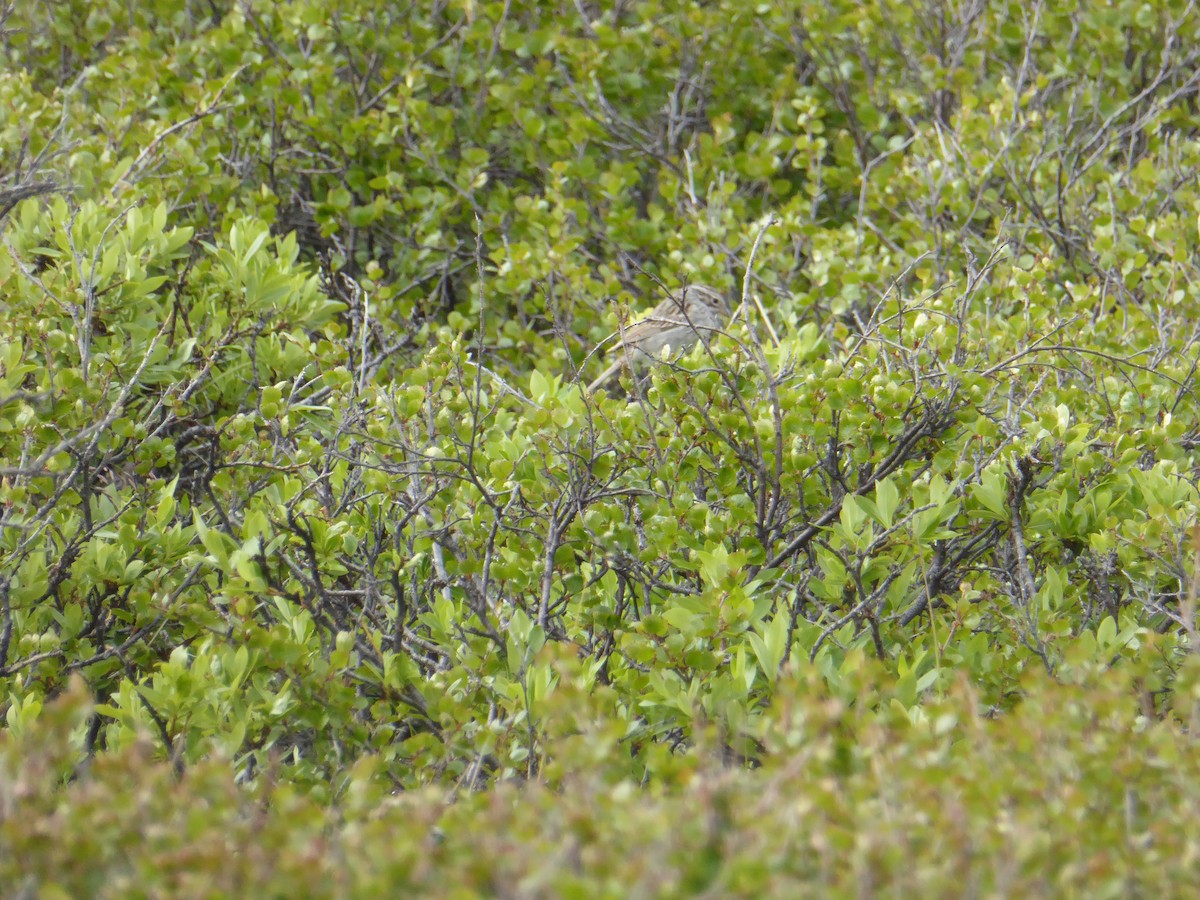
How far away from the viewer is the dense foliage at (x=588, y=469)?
217 cm

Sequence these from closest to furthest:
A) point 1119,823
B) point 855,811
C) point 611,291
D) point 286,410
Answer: point 855,811 → point 1119,823 → point 286,410 → point 611,291

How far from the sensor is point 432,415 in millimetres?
4297

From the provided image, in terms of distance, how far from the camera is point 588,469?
402 centimetres

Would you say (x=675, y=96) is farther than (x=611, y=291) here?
Yes

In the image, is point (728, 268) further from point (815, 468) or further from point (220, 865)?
point (220, 865)

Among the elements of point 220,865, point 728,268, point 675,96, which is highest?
point 220,865

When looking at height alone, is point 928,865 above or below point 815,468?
above

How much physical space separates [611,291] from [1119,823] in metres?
4.88

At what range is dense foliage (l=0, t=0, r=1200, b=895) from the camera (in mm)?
2170

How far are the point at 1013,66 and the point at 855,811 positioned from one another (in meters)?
7.70

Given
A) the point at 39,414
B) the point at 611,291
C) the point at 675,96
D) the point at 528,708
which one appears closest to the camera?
the point at 528,708

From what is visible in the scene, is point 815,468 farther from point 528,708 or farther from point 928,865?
point 928,865

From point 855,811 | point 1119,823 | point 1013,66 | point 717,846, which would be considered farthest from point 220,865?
point 1013,66

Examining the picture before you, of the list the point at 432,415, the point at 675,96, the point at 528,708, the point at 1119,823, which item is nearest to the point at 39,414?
the point at 432,415
